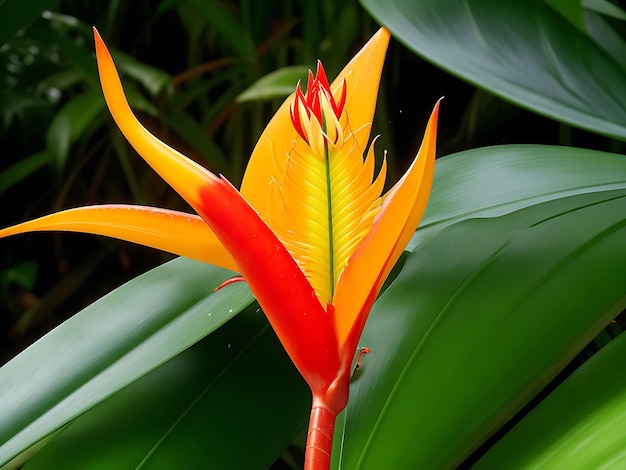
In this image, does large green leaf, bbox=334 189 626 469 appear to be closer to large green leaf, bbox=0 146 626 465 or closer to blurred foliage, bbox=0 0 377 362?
large green leaf, bbox=0 146 626 465

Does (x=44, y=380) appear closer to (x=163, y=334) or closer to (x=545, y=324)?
(x=163, y=334)

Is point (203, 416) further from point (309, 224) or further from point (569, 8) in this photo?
point (569, 8)

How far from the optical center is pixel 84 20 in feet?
3.83

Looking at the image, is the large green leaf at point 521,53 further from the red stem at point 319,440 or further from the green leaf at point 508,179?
the red stem at point 319,440

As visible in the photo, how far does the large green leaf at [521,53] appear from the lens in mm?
406

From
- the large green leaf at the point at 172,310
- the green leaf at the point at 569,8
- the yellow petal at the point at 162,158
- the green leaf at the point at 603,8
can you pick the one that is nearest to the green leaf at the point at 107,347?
the large green leaf at the point at 172,310

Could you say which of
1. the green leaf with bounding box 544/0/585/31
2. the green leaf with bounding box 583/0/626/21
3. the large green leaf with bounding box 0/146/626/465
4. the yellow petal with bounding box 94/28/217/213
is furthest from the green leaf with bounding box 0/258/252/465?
the green leaf with bounding box 583/0/626/21

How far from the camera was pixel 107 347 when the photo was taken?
34cm

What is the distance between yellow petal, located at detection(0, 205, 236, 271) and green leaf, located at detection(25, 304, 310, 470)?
96 mm

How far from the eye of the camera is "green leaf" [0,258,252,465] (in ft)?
0.99


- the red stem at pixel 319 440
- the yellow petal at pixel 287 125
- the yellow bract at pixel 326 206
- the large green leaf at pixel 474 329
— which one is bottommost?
the large green leaf at pixel 474 329

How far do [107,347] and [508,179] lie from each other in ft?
0.81

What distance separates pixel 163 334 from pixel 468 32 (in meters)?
0.29

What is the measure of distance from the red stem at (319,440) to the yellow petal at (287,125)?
99mm
